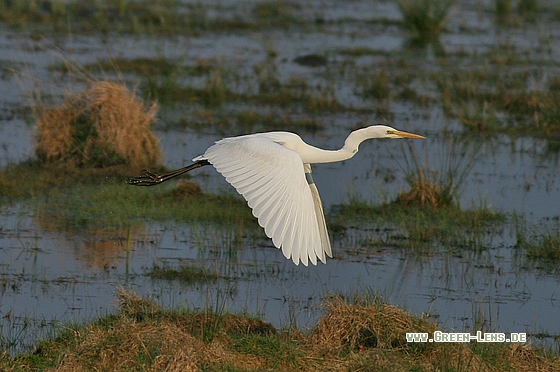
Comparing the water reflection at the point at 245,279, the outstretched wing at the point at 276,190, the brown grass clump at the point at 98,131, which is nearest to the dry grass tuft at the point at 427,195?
the water reflection at the point at 245,279

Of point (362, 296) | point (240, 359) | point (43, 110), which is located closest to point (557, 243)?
point (362, 296)

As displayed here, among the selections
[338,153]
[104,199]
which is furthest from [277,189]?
[104,199]

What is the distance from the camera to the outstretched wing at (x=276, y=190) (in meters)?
4.70

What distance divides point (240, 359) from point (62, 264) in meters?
2.57

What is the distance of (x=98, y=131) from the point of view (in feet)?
30.8

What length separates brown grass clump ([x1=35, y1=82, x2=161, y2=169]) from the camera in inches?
368

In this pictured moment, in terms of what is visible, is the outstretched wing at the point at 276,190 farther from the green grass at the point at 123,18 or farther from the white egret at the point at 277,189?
the green grass at the point at 123,18

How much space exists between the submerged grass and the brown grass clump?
13.9ft

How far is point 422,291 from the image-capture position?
268 inches

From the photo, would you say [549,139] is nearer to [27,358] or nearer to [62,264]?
[62,264]

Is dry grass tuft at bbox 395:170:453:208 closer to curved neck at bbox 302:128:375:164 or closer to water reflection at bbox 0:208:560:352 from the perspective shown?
water reflection at bbox 0:208:560:352

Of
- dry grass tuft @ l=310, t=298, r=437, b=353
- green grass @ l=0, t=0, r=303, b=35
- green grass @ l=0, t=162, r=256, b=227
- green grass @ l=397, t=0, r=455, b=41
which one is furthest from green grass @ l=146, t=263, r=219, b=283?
green grass @ l=397, t=0, r=455, b=41

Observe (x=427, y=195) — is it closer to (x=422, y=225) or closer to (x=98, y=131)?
(x=422, y=225)

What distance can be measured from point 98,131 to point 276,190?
4.74m
